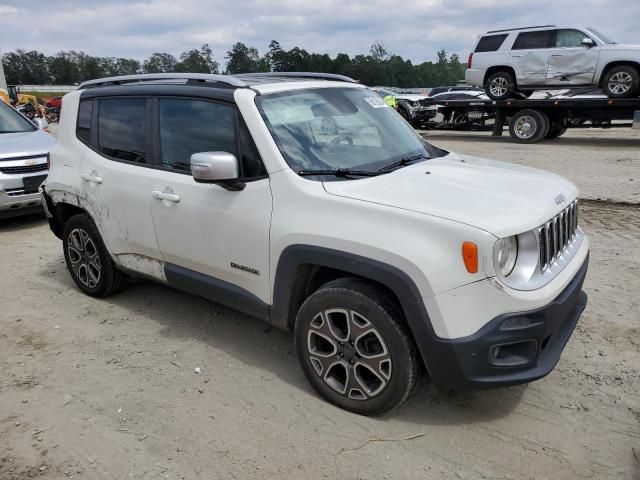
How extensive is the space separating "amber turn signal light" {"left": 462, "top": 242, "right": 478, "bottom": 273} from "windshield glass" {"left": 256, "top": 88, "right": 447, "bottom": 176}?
101 cm

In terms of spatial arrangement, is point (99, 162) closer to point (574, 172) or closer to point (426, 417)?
point (426, 417)

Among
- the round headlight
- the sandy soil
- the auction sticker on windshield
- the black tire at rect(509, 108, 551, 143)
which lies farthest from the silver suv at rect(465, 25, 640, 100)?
the round headlight

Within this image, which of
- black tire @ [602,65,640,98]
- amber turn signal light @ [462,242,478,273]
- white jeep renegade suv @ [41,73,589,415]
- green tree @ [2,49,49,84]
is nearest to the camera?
amber turn signal light @ [462,242,478,273]

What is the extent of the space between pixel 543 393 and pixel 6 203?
690 cm

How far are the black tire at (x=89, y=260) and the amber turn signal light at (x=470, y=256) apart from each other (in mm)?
3205

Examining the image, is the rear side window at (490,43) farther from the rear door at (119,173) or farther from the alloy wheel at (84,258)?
the alloy wheel at (84,258)

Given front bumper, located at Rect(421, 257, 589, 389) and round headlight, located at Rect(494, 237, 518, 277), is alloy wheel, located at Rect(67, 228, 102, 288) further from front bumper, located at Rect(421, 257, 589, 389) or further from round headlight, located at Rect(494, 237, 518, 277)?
round headlight, located at Rect(494, 237, 518, 277)

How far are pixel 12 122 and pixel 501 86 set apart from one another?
44.5ft

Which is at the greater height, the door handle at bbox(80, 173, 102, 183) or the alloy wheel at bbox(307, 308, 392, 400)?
the door handle at bbox(80, 173, 102, 183)

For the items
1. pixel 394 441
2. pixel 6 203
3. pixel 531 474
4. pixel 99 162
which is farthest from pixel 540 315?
pixel 6 203

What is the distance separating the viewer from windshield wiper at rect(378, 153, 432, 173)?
135 inches

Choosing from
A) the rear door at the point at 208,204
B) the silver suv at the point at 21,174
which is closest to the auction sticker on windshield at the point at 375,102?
the rear door at the point at 208,204

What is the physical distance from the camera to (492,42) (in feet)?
53.9

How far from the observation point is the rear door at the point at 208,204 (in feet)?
11.0
